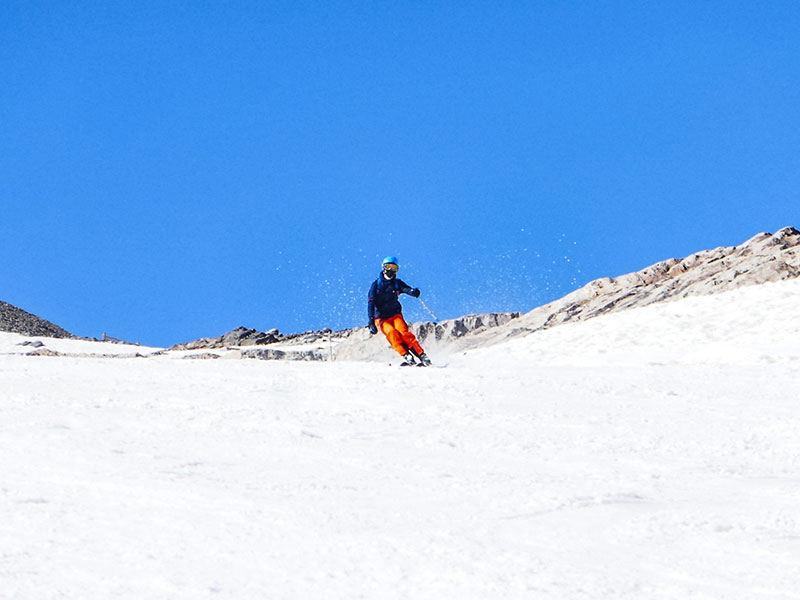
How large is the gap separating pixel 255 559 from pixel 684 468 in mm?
3865

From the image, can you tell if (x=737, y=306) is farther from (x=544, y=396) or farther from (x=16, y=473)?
(x=16, y=473)

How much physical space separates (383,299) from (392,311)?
272mm

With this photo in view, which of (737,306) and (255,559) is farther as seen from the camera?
(737,306)

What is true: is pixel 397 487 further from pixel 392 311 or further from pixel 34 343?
pixel 34 343

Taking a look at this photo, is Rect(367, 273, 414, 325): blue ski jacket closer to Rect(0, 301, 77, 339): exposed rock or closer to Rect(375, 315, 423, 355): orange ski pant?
Rect(375, 315, 423, 355): orange ski pant

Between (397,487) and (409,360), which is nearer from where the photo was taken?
(397,487)

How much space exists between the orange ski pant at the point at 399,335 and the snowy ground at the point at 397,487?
4079mm

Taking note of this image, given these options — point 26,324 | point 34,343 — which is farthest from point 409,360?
point 26,324

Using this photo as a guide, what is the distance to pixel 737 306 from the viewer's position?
22828 mm

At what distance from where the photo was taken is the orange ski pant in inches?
659

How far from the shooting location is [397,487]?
6277 mm

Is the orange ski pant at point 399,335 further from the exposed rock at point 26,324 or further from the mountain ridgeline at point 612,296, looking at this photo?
the exposed rock at point 26,324

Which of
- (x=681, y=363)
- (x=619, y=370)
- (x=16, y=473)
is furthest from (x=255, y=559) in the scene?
(x=681, y=363)

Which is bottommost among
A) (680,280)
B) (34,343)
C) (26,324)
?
(680,280)
